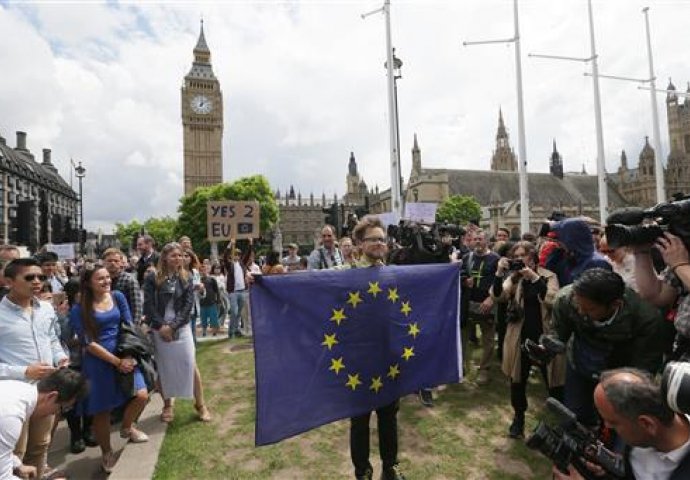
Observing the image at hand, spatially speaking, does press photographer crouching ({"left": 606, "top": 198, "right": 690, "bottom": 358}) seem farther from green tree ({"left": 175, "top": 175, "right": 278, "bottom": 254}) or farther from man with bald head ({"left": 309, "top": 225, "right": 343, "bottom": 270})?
green tree ({"left": 175, "top": 175, "right": 278, "bottom": 254})

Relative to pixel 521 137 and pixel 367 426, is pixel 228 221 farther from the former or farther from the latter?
pixel 521 137

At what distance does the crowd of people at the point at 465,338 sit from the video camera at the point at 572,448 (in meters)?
0.10

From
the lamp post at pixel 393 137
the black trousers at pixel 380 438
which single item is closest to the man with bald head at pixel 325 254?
the black trousers at pixel 380 438

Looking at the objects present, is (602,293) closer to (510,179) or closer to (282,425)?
(282,425)

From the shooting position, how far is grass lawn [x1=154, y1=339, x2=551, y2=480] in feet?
13.2

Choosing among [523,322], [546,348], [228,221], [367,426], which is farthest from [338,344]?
[228,221]

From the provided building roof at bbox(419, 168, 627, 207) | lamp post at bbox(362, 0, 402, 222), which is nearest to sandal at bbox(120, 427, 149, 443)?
lamp post at bbox(362, 0, 402, 222)

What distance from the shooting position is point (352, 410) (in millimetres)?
3521

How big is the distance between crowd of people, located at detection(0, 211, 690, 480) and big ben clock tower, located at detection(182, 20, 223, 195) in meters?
101

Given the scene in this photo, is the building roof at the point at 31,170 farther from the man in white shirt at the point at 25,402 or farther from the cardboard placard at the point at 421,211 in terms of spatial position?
the man in white shirt at the point at 25,402

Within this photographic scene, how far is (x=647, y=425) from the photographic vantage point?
5.88 feet

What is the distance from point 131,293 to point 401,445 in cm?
375

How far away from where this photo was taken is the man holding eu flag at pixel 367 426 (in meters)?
3.53

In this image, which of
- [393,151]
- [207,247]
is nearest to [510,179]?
[207,247]
